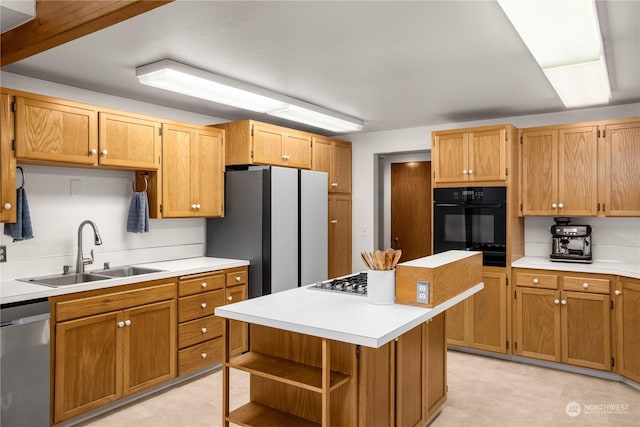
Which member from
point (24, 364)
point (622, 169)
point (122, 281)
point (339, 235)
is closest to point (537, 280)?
point (622, 169)

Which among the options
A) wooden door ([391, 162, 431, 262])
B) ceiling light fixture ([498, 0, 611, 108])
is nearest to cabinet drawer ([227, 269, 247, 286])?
wooden door ([391, 162, 431, 262])

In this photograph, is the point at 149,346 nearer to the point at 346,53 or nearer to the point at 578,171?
the point at 346,53

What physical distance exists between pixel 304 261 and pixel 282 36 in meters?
2.49

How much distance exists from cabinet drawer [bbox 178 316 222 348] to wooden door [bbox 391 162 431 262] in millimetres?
3093

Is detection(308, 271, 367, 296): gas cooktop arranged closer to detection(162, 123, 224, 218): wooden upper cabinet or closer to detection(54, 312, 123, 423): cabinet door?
detection(54, 312, 123, 423): cabinet door

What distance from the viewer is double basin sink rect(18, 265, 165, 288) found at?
10.6 ft

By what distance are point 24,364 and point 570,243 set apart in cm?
447

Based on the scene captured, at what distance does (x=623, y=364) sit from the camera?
3576 millimetres

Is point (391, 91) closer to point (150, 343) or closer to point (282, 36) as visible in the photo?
point (282, 36)

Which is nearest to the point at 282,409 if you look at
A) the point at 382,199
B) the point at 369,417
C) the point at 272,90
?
the point at 369,417

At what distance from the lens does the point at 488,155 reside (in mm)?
4250

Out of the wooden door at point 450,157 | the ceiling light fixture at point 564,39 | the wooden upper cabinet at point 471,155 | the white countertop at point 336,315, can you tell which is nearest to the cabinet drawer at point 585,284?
the wooden upper cabinet at point 471,155

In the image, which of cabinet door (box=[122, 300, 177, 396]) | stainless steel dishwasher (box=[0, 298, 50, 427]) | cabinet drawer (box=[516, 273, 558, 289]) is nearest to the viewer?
stainless steel dishwasher (box=[0, 298, 50, 427])

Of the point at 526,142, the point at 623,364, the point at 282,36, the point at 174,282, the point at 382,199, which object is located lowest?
the point at 623,364
